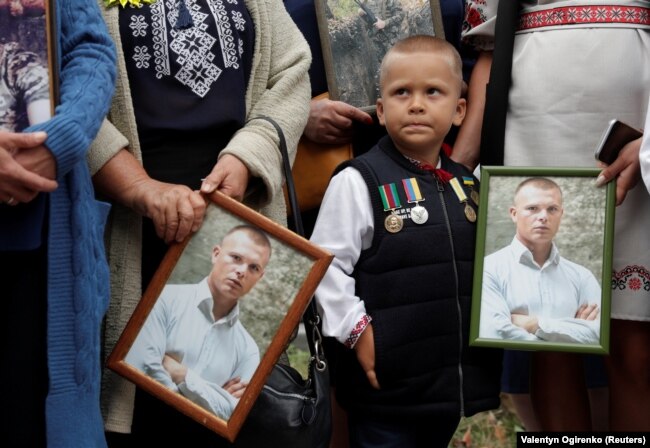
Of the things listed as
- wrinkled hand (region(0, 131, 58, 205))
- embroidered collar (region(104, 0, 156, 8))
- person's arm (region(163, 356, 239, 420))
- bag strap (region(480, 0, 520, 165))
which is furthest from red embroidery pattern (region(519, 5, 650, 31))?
wrinkled hand (region(0, 131, 58, 205))

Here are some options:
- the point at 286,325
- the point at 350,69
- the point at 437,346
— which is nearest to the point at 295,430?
the point at 286,325

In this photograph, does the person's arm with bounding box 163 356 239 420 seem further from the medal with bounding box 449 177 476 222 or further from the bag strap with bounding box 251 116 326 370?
the medal with bounding box 449 177 476 222

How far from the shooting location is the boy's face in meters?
2.92

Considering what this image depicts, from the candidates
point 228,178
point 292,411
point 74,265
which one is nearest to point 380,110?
point 228,178

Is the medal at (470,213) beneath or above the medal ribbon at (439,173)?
beneath

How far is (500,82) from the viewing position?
305 cm

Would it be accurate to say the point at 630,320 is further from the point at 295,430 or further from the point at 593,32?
the point at 295,430

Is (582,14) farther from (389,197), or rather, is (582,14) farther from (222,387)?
(222,387)

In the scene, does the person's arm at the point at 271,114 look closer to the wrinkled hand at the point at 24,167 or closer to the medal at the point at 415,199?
the medal at the point at 415,199

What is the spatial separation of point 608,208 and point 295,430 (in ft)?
3.52

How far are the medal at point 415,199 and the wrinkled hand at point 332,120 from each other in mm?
366

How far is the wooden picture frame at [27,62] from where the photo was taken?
2.23 meters

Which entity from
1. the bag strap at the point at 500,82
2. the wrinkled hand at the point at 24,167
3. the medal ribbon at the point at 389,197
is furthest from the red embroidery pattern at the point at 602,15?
the wrinkled hand at the point at 24,167

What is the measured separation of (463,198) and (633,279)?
55 centimetres
